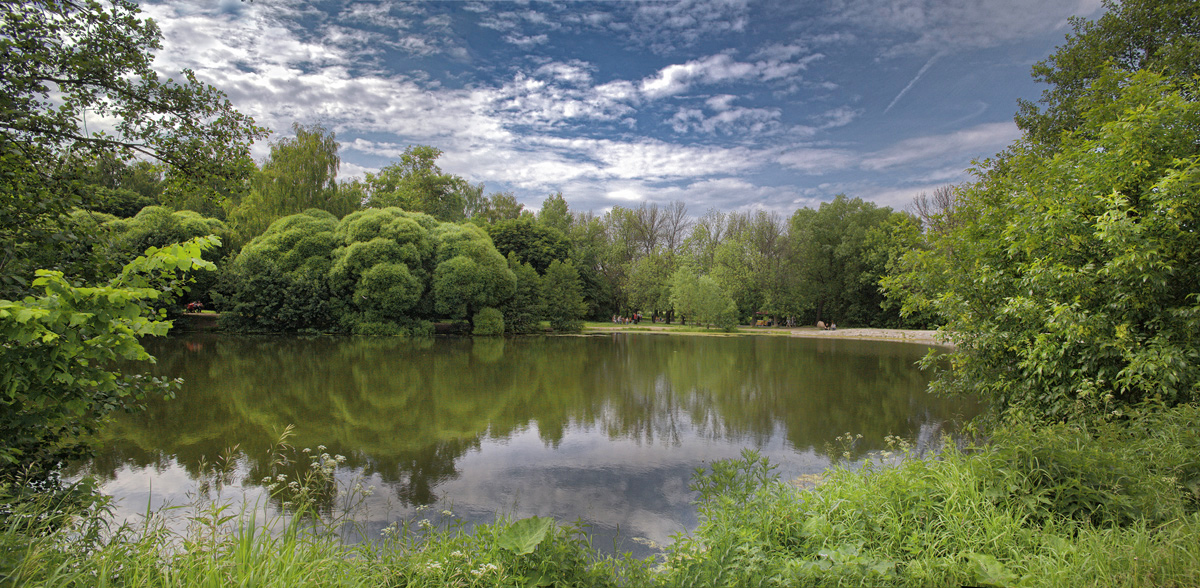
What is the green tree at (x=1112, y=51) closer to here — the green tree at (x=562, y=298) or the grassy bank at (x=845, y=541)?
the grassy bank at (x=845, y=541)

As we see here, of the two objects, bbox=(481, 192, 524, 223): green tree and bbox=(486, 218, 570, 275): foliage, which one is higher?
bbox=(481, 192, 524, 223): green tree

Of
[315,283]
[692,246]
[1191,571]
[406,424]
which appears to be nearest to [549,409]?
[406,424]

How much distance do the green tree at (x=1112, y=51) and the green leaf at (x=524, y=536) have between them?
16.4 meters

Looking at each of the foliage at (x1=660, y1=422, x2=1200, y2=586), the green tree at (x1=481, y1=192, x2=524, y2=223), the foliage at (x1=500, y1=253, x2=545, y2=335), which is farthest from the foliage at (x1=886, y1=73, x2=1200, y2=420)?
the green tree at (x1=481, y1=192, x2=524, y2=223)

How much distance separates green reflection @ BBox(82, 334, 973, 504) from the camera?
882 centimetres

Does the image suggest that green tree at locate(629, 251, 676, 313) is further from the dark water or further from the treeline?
the dark water

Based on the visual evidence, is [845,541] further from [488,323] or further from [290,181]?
[290,181]

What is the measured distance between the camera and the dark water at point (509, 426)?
684 cm

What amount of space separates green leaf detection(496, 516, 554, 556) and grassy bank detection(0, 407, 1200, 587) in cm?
2

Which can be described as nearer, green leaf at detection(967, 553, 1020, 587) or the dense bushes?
green leaf at detection(967, 553, 1020, 587)

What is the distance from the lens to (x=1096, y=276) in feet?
18.7

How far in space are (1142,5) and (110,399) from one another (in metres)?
24.6

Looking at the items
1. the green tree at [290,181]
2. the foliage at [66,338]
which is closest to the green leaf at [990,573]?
the foliage at [66,338]

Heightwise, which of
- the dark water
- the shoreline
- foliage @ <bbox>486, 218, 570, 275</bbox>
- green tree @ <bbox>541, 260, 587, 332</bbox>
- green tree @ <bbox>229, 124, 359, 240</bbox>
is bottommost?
the shoreline
